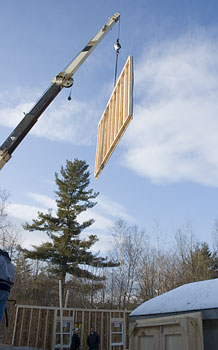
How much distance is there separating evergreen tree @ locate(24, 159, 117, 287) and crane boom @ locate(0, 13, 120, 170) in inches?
612

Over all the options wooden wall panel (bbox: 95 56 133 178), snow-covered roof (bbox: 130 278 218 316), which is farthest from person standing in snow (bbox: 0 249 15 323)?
snow-covered roof (bbox: 130 278 218 316)

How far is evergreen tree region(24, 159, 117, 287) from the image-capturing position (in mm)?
20812

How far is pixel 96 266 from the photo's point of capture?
73.4 ft

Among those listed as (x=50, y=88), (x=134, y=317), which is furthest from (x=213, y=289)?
(x=50, y=88)

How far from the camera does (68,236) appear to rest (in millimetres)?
21500

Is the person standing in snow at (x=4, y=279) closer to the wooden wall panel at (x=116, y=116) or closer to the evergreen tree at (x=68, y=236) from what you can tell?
the wooden wall panel at (x=116, y=116)

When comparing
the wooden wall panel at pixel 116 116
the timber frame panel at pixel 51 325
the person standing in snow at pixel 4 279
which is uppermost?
the wooden wall panel at pixel 116 116

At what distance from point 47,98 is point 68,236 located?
16.4 m

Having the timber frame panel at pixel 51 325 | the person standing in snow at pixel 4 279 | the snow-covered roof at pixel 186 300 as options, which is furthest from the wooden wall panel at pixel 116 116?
the timber frame panel at pixel 51 325

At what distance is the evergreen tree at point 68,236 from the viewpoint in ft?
68.3

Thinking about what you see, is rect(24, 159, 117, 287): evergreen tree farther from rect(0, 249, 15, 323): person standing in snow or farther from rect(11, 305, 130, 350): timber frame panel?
rect(0, 249, 15, 323): person standing in snow

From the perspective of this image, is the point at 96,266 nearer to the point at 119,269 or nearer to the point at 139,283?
the point at 119,269

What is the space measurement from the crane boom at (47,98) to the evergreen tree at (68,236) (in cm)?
1556

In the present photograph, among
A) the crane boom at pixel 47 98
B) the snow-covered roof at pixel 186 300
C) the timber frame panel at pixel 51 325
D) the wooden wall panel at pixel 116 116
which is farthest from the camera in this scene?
the timber frame panel at pixel 51 325
